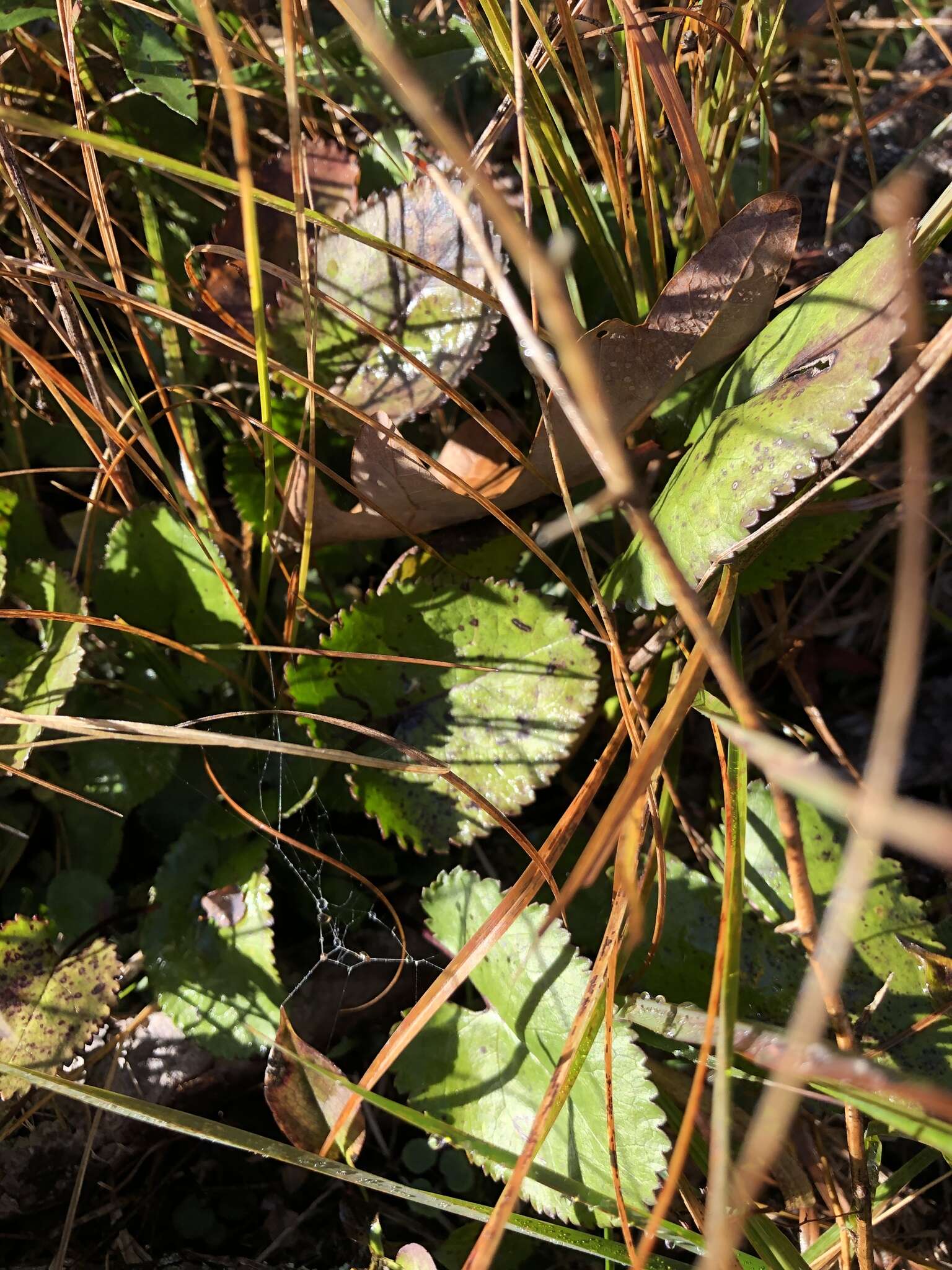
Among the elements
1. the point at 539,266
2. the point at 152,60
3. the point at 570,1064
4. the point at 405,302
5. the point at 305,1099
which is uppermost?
the point at 152,60

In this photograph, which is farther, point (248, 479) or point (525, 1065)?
point (248, 479)

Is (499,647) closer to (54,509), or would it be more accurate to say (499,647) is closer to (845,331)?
(845,331)

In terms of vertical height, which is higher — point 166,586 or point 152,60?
point 152,60

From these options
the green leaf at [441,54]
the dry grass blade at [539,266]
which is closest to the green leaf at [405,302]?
the green leaf at [441,54]

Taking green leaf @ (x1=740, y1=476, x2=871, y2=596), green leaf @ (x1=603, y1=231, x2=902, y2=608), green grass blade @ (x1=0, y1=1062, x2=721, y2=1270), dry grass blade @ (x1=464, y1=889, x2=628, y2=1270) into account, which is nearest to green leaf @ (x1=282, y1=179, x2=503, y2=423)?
green leaf @ (x1=603, y1=231, x2=902, y2=608)

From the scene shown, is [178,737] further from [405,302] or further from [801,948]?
[801,948]

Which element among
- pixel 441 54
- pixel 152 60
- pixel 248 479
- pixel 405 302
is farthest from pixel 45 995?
pixel 441 54

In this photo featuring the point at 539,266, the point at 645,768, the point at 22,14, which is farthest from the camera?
the point at 22,14

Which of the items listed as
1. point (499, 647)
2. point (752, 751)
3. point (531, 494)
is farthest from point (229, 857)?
point (752, 751)
